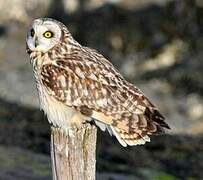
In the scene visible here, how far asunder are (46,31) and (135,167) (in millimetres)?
4692

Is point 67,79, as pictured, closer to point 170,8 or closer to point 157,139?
point 157,139

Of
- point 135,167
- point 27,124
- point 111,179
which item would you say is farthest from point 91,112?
point 27,124

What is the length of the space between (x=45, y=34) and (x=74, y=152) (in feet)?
3.46

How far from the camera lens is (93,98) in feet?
21.9

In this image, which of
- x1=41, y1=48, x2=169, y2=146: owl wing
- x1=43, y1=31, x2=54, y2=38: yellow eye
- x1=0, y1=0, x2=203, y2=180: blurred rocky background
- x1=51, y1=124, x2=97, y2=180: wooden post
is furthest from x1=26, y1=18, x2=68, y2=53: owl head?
x1=0, y1=0, x2=203, y2=180: blurred rocky background

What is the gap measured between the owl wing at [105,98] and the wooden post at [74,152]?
0.54 ft

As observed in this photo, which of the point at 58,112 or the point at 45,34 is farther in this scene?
the point at 45,34

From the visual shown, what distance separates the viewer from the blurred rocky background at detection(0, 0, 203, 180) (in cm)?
1127

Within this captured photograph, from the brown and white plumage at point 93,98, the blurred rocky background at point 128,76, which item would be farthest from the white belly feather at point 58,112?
the blurred rocky background at point 128,76

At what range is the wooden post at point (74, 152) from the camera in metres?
6.57

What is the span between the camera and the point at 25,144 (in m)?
12.1

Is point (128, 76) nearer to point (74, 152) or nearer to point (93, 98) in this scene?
point (93, 98)

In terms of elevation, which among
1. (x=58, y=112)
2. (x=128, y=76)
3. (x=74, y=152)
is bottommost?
(x=74, y=152)

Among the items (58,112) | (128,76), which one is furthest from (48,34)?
(128,76)
